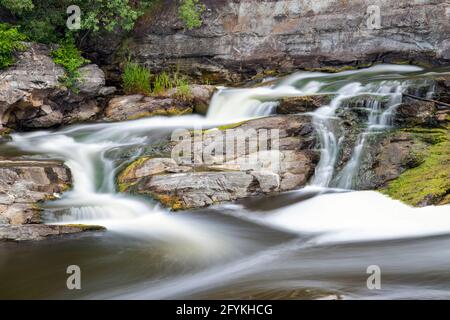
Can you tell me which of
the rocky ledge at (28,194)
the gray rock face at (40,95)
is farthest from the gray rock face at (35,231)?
the gray rock face at (40,95)

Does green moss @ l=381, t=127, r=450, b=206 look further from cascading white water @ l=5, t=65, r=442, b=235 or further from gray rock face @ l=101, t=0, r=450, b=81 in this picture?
gray rock face @ l=101, t=0, r=450, b=81

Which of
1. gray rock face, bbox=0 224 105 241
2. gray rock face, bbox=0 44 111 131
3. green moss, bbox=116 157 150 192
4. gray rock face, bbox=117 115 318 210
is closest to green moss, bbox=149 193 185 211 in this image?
gray rock face, bbox=117 115 318 210

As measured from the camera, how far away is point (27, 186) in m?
7.83

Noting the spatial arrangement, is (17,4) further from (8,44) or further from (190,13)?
(190,13)

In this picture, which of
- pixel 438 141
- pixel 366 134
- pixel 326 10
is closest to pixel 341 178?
pixel 366 134

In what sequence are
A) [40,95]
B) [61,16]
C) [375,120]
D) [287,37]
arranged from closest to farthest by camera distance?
[375,120], [40,95], [61,16], [287,37]

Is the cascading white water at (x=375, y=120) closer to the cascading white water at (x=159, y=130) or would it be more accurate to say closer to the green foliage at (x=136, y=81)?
the cascading white water at (x=159, y=130)

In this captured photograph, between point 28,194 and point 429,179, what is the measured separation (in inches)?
241

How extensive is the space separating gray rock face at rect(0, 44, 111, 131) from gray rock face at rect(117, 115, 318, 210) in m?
4.40

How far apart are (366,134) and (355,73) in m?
→ 4.55

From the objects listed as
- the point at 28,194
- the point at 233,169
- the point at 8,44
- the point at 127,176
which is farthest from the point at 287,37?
the point at 28,194

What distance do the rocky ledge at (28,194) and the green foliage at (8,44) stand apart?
3.99 m

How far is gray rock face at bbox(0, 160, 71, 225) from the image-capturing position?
23.8 ft

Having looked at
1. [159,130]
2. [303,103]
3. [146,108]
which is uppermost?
[146,108]
